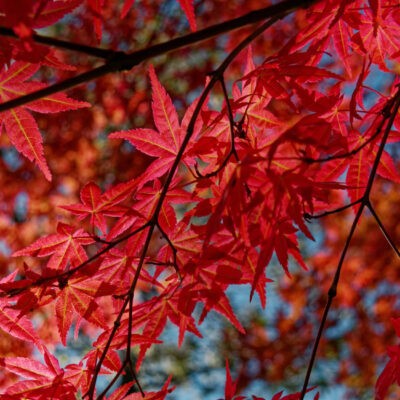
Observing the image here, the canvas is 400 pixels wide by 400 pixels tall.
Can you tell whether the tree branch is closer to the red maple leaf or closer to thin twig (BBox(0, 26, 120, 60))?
thin twig (BBox(0, 26, 120, 60))

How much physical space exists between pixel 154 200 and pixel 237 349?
15.7 feet

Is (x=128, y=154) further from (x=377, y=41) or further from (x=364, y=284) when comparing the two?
(x=377, y=41)

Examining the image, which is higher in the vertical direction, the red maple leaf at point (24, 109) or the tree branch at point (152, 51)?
the red maple leaf at point (24, 109)

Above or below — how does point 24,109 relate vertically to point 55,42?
above

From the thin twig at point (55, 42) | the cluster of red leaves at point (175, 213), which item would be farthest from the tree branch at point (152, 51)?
the cluster of red leaves at point (175, 213)

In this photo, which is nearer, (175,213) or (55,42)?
(55,42)

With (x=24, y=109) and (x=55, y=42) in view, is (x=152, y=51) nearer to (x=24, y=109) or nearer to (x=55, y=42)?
(x=55, y=42)

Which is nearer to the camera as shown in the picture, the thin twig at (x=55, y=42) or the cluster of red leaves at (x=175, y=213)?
the thin twig at (x=55, y=42)

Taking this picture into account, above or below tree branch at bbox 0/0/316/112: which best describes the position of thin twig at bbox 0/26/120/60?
above

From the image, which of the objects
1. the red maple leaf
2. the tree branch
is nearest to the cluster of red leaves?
the red maple leaf

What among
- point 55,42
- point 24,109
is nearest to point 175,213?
point 24,109

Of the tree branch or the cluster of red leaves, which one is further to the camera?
the cluster of red leaves

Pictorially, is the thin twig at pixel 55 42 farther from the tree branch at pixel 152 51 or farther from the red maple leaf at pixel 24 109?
the red maple leaf at pixel 24 109

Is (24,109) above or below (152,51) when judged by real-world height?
above
